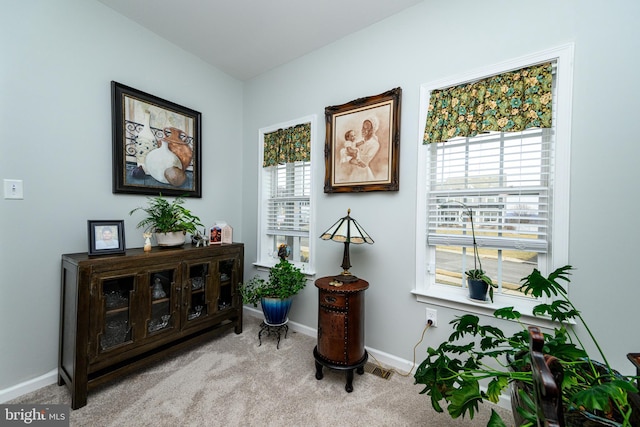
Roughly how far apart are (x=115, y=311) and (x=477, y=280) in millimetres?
2579

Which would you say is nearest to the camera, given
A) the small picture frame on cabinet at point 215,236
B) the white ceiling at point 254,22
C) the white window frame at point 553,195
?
the white window frame at point 553,195

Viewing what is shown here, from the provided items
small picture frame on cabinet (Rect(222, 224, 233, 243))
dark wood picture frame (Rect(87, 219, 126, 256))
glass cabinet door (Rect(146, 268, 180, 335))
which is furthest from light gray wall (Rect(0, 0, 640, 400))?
small picture frame on cabinet (Rect(222, 224, 233, 243))

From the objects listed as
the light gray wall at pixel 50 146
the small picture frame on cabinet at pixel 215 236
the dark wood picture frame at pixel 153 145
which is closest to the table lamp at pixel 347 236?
the small picture frame on cabinet at pixel 215 236

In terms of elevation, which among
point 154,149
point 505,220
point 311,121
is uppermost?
point 311,121

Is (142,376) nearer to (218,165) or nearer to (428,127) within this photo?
(218,165)

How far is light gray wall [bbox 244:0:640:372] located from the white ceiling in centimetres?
13

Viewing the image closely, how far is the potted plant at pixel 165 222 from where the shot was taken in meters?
2.22

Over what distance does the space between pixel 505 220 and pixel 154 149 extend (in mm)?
3018

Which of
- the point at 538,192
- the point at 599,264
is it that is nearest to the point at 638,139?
the point at 538,192

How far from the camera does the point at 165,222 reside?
2225mm

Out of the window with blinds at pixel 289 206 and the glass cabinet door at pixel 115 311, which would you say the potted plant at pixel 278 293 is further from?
the glass cabinet door at pixel 115 311

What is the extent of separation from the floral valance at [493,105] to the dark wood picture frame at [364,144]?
30 centimetres

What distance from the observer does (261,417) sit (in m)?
1.55

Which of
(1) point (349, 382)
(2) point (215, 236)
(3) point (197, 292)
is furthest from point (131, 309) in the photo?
(1) point (349, 382)
